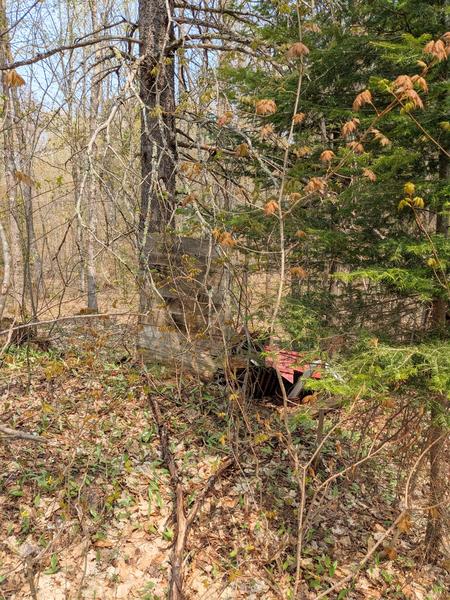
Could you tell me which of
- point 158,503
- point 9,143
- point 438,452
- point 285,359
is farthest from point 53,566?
point 9,143

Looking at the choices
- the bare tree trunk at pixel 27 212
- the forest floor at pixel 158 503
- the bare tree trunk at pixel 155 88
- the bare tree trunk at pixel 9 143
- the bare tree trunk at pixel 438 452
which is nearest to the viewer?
the forest floor at pixel 158 503

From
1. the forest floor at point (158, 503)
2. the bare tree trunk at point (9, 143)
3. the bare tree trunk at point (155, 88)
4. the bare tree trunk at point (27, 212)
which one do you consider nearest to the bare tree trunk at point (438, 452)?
the forest floor at point (158, 503)

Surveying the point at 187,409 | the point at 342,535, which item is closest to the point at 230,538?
the point at 342,535

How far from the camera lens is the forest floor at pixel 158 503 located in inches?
130

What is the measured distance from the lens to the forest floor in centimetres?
330

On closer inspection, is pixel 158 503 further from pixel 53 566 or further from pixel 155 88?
pixel 155 88

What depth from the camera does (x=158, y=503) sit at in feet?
12.8

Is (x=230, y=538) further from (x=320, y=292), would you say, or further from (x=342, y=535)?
(x=320, y=292)

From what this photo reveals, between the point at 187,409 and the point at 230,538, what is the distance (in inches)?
A: 66.0

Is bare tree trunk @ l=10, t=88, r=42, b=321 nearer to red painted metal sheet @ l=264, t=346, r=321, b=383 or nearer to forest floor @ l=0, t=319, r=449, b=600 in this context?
forest floor @ l=0, t=319, r=449, b=600

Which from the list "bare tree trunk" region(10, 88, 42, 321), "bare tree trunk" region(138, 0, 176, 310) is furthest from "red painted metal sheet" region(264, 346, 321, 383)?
"bare tree trunk" region(10, 88, 42, 321)

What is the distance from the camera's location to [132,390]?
5230mm

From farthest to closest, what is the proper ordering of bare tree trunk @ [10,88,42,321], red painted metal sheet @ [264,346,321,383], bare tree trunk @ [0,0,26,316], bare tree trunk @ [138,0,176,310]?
1. bare tree trunk @ [0,0,26,316]
2. bare tree trunk @ [10,88,42,321]
3. bare tree trunk @ [138,0,176,310]
4. red painted metal sheet @ [264,346,321,383]

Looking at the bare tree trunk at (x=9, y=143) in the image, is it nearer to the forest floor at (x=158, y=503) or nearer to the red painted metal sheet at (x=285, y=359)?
the forest floor at (x=158, y=503)
